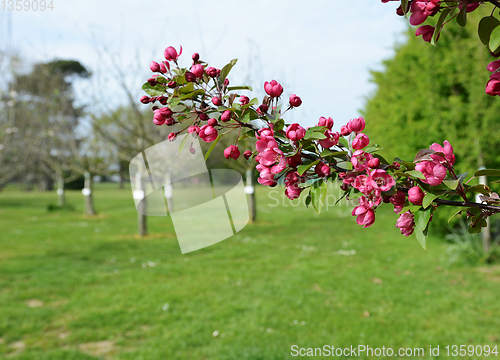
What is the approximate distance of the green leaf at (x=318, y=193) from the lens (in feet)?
2.90

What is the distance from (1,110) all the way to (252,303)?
1094 centimetres

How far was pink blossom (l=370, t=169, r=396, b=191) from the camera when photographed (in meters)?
0.78

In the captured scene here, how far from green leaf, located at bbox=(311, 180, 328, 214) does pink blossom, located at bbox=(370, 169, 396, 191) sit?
12 centimetres

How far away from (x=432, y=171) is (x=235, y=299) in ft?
13.8

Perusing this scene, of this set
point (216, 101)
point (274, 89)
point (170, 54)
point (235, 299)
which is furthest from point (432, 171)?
point (235, 299)

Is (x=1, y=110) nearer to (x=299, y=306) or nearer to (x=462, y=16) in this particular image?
(x=299, y=306)

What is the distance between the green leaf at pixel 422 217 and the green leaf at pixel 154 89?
641mm

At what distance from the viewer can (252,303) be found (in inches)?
179

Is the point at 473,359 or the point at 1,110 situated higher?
the point at 1,110

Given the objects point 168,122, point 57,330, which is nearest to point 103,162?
point 57,330

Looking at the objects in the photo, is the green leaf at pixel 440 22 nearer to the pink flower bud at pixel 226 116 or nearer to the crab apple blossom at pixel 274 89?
the crab apple blossom at pixel 274 89

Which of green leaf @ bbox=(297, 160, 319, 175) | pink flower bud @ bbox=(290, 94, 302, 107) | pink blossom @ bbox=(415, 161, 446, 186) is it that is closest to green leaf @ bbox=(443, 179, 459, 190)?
pink blossom @ bbox=(415, 161, 446, 186)

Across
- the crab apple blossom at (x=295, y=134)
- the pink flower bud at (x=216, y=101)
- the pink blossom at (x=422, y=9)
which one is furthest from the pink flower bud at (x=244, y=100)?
the pink blossom at (x=422, y=9)

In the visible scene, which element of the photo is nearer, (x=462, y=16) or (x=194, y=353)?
(x=462, y=16)
